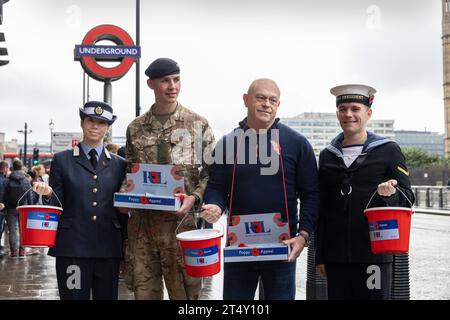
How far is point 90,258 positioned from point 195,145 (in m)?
1.01

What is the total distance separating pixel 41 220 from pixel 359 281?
79.0 inches

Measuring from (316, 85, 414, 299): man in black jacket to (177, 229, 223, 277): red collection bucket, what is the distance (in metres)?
0.80

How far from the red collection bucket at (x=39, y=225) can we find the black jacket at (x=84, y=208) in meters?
0.14

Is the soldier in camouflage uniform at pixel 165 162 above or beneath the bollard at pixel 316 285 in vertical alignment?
above

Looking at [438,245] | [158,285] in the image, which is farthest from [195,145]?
[438,245]

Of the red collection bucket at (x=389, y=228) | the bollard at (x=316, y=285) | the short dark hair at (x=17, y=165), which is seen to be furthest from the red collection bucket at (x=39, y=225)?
the short dark hair at (x=17, y=165)

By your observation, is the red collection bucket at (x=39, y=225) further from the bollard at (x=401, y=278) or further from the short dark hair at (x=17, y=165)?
the short dark hair at (x=17, y=165)

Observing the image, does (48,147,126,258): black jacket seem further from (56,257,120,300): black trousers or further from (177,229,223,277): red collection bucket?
(177,229,223,277): red collection bucket

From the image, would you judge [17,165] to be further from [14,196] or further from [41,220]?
[41,220]

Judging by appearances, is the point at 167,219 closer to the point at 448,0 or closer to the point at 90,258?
the point at 90,258

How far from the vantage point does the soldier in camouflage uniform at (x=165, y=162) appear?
372 cm

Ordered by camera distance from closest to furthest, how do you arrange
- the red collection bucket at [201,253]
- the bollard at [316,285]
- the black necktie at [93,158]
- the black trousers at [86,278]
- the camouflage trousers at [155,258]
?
the red collection bucket at [201,253], the black trousers at [86,278], the camouflage trousers at [155,258], the black necktie at [93,158], the bollard at [316,285]

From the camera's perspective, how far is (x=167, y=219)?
12.2 ft

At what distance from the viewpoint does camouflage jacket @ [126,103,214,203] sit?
379 cm
